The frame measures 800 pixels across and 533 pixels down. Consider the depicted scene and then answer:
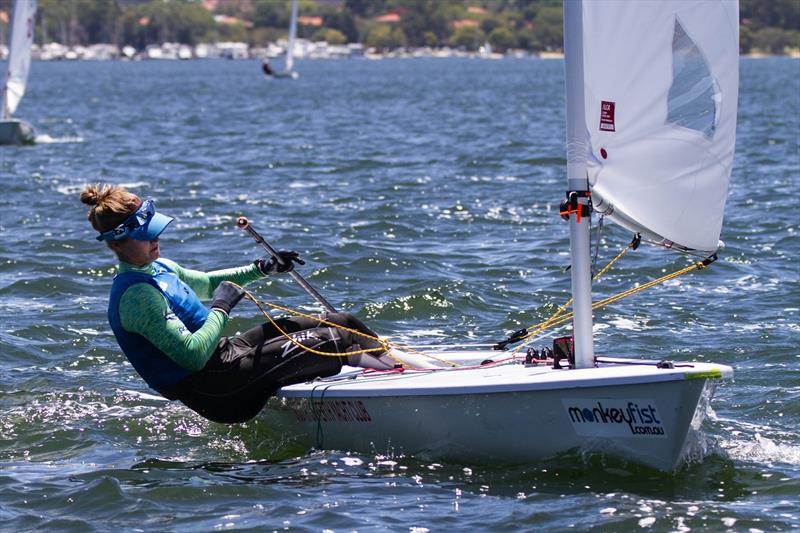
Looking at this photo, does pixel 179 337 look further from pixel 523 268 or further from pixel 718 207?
pixel 523 268

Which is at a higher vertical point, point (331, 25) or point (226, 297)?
point (331, 25)

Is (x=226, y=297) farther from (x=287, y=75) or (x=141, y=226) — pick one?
(x=287, y=75)

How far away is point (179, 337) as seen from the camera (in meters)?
6.43

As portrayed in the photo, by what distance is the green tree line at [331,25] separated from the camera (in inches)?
5974

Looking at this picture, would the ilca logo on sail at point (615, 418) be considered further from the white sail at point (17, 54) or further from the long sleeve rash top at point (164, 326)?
the white sail at point (17, 54)

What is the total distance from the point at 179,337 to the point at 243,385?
0.54 metres

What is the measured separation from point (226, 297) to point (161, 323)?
361 millimetres

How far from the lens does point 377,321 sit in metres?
9.98

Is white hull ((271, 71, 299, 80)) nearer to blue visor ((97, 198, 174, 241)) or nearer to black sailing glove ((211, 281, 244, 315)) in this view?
black sailing glove ((211, 281, 244, 315))

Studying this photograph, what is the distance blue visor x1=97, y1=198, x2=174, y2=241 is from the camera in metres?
6.35

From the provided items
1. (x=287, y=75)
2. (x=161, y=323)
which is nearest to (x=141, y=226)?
(x=161, y=323)

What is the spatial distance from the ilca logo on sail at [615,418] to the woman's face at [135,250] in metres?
2.09

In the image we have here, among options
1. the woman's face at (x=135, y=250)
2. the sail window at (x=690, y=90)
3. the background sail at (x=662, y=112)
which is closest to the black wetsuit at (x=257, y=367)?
the woman's face at (x=135, y=250)

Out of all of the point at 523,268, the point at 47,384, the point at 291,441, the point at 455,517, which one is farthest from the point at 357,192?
the point at 455,517
